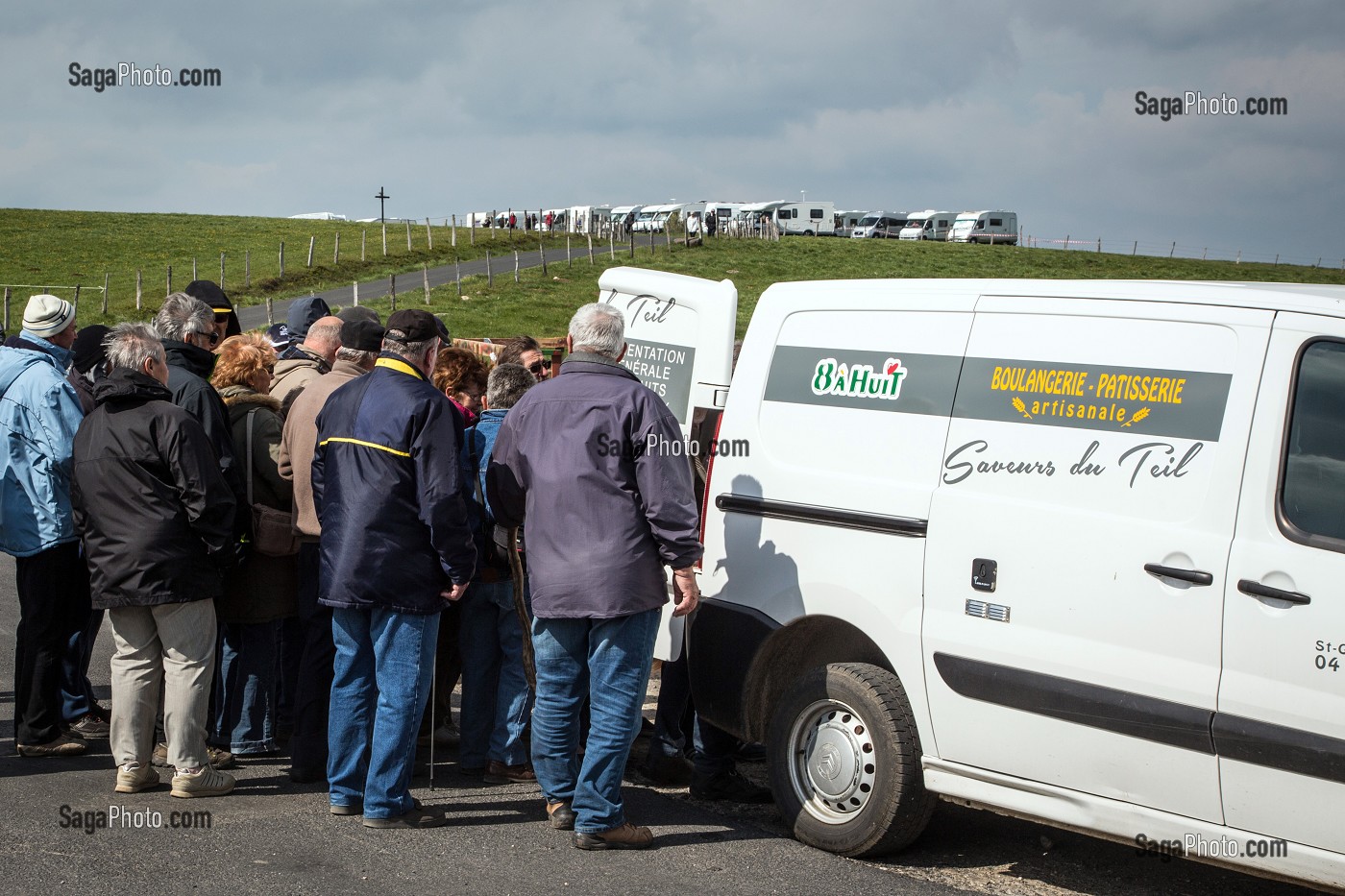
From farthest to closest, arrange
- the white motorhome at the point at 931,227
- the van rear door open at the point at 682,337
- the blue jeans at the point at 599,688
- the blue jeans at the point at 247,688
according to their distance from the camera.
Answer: the white motorhome at the point at 931,227 < the van rear door open at the point at 682,337 < the blue jeans at the point at 247,688 < the blue jeans at the point at 599,688

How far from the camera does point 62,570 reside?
6.01 m

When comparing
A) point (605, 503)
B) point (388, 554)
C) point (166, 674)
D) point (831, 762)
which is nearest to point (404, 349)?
point (388, 554)

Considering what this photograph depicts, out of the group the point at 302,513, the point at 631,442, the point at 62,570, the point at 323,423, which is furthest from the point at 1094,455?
the point at 62,570

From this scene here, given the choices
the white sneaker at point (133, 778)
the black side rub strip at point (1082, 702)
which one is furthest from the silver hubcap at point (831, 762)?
the white sneaker at point (133, 778)

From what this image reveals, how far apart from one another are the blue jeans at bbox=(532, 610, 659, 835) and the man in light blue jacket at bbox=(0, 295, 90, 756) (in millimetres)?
2465

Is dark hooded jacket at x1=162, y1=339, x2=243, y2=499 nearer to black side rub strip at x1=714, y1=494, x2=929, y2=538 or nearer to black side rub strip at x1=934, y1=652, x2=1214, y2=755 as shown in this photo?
black side rub strip at x1=714, y1=494, x2=929, y2=538

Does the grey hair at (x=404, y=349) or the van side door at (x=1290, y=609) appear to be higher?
the grey hair at (x=404, y=349)

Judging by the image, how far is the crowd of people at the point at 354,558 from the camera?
492 cm

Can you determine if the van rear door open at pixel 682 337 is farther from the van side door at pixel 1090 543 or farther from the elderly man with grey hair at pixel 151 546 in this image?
the elderly man with grey hair at pixel 151 546

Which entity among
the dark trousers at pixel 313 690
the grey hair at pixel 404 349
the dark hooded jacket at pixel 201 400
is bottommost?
the dark trousers at pixel 313 690

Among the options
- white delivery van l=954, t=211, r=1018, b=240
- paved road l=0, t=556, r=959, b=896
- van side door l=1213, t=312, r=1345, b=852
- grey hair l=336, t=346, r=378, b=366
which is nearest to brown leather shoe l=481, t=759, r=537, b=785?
paved road l=0, t=556, r=959, b=896

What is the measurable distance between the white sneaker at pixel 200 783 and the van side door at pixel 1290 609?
12.8 feet

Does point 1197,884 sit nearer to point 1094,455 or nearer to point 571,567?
point 1094,455

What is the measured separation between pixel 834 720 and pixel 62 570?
3624 millimetres
